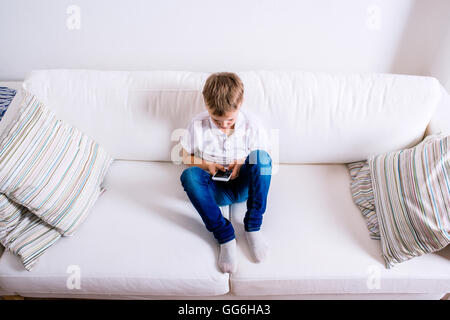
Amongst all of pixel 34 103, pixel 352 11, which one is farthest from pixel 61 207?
pixel 352 11

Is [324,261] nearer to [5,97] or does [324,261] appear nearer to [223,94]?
[223,94]

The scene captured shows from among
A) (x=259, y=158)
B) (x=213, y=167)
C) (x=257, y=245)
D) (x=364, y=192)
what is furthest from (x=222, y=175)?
(x=364, y=192)

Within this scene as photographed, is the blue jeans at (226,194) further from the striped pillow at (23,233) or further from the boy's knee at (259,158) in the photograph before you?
the striped pillow at (23,233)

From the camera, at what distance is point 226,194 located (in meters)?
1.32

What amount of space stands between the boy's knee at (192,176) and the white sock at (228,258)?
265 mm

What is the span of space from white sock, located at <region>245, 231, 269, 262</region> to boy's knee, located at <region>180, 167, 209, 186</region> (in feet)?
0.95

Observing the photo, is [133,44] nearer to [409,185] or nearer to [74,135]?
[74,135]

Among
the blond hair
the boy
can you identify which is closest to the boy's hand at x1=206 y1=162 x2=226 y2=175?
the boy

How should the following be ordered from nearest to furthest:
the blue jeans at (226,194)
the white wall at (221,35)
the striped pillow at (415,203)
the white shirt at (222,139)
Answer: the striped pillow at (415,203), the blue jeans at (226,194), the white shirt at (222,139), the white wall at (221,35)


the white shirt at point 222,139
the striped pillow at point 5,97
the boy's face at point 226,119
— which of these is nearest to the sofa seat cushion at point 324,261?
the white shirt at point 222,139

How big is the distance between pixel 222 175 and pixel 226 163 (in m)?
0.09

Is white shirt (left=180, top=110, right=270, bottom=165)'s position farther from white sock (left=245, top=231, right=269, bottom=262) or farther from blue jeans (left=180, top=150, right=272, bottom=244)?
white sock (left=245, top=231, right=269, bottom=262)

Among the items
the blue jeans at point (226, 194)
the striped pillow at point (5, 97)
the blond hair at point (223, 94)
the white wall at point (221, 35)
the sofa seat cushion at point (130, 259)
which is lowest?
the sofa seat cushion at point (130, 259)

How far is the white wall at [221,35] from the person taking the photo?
1.42 meters
